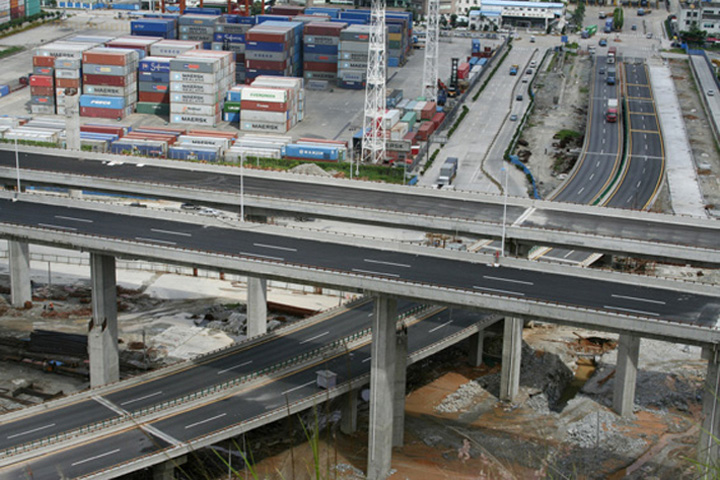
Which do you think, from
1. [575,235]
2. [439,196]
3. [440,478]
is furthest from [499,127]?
[440,478]

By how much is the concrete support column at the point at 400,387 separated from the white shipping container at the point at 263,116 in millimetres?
99700

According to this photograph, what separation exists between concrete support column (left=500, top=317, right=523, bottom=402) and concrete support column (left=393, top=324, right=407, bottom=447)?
37.5ft

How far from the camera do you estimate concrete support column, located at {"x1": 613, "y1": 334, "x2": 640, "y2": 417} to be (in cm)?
8288

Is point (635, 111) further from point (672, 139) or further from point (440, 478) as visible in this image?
point (440, 478)

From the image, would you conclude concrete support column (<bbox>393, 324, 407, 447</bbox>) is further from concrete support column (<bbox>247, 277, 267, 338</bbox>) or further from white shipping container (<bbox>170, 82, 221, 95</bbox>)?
white shipping container (<bbox>170, 82, 221, 95</bbox>)

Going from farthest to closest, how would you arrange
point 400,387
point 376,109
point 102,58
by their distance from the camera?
point 102,58 < point 376,109 < point 400,387

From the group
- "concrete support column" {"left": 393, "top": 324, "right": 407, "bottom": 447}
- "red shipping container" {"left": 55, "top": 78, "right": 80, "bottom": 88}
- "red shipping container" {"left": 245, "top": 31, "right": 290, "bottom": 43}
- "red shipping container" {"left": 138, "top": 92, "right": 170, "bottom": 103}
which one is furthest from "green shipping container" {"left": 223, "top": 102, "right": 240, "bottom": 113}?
"concrete support column" {"left": 393, "top": 324, "right": 407, "bottom": 447}

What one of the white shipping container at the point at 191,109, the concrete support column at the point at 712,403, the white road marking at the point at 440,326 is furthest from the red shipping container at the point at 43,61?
the concrete support column at the point at 712,403

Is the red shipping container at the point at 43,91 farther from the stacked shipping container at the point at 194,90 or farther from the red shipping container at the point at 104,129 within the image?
the stacked shipping container at the point at 194,90

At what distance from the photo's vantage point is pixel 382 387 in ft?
241

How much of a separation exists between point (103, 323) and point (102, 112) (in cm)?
10407

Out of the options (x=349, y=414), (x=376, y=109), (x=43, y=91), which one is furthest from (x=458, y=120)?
(x=349, y=414)

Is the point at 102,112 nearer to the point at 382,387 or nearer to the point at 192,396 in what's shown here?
the point at 192,396

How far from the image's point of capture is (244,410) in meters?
75.4
